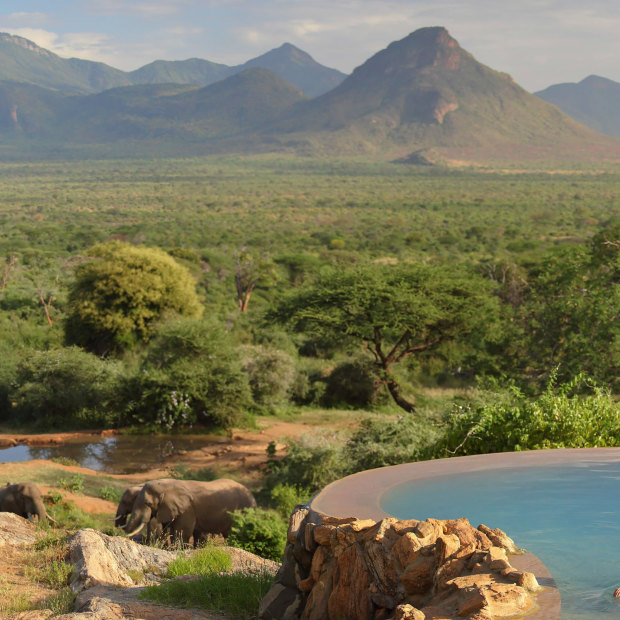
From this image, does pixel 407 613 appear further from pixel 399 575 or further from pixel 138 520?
pixel 138 520

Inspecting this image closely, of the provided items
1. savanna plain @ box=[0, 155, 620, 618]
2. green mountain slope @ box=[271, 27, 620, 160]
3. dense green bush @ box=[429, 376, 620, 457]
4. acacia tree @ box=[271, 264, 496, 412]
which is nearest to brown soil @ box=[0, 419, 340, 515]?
savanna plain @ box=[0, 155, 620, 618]

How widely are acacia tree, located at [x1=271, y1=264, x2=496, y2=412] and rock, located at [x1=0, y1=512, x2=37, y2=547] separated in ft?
28.3

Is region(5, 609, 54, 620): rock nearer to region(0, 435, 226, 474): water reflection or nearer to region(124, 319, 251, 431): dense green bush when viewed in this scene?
region(0, 435, 226, 474): water reflection

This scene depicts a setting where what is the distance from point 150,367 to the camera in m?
19.1

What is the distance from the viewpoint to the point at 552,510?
18.7 feet

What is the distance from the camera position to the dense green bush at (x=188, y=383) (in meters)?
18.1

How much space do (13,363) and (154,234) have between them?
124ft

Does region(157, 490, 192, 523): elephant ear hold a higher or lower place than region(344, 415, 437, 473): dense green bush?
lower

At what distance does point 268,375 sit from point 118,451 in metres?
4.48

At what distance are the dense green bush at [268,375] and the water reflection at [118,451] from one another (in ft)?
7.77

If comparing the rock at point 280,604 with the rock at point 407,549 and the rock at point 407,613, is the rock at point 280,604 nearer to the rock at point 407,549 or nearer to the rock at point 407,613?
A: the rock at point 407,549

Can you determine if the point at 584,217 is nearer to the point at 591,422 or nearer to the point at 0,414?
the point at 0,414

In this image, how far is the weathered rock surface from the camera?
3.82m

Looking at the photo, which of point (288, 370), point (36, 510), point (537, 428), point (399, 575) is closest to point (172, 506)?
point (36, 510)
